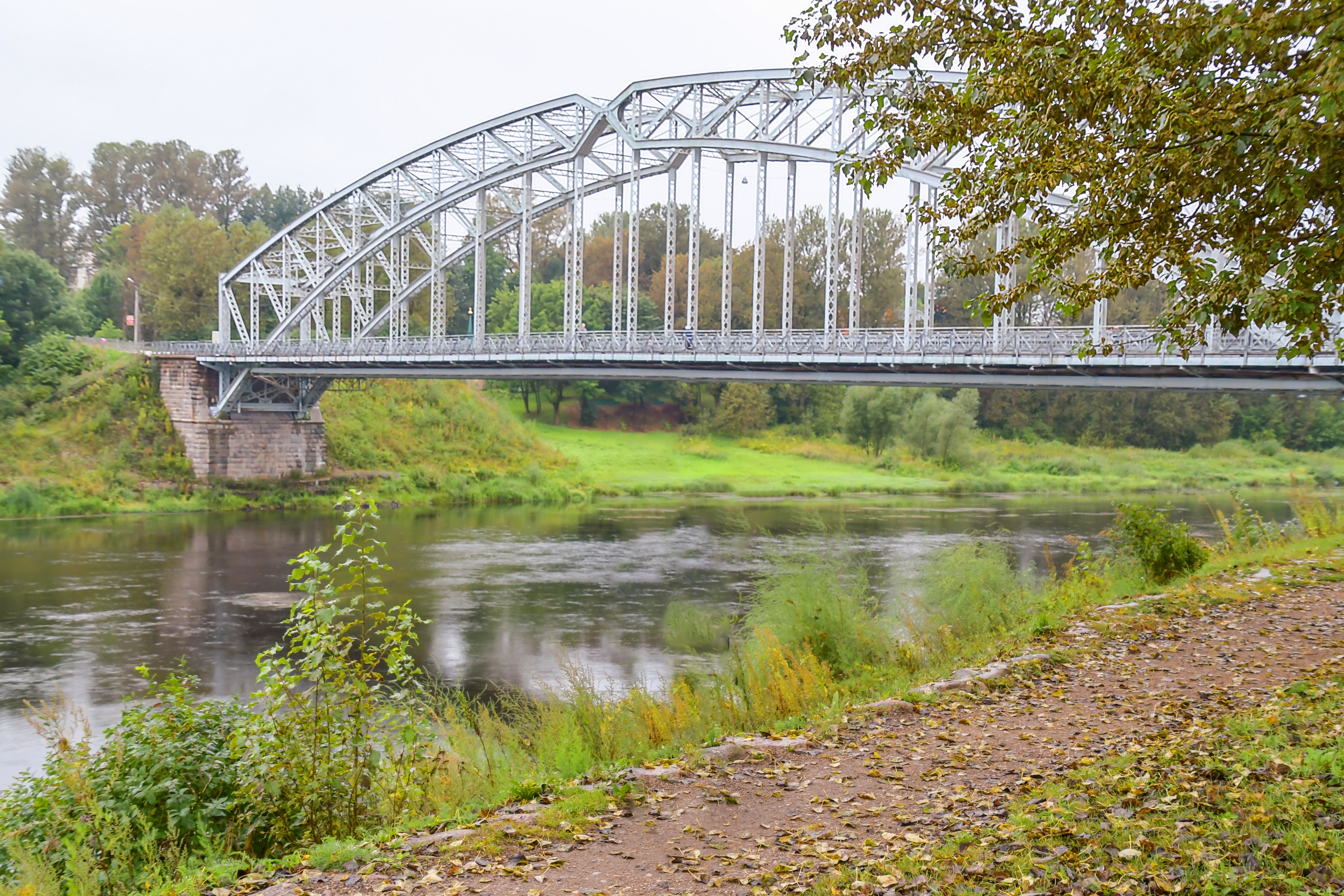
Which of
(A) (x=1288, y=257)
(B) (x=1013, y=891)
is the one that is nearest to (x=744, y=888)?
(B) (x=1013, y=891)

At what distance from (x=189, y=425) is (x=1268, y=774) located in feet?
138

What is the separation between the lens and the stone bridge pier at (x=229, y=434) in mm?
40438

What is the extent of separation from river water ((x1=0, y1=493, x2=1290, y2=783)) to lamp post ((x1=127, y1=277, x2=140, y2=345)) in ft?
69.8

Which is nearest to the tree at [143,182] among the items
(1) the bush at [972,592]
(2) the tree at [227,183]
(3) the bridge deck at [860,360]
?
(2) the tree at [227,183]

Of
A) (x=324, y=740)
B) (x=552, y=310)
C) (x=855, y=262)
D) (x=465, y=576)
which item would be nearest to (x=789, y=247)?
(x=855, y=262)

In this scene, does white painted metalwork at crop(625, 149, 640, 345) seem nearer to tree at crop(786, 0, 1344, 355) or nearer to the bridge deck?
the bridge deck

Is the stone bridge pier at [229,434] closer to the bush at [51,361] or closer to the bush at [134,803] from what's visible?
the bush at [51,361]

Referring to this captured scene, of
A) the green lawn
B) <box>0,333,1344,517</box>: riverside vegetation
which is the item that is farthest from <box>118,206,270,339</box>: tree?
the green lawn

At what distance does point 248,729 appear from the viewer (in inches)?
275

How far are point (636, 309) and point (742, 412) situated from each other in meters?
25.0

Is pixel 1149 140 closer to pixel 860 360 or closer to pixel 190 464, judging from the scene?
pixel 860 360

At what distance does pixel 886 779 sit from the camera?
251 inches

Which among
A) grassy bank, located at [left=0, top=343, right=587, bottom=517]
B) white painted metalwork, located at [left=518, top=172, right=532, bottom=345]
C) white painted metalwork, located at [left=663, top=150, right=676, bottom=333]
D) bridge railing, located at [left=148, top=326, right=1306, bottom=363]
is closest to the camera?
bridge railing, located at [left=148, top=326, right=1306, bottom=363]

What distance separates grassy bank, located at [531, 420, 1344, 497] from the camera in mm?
47531
